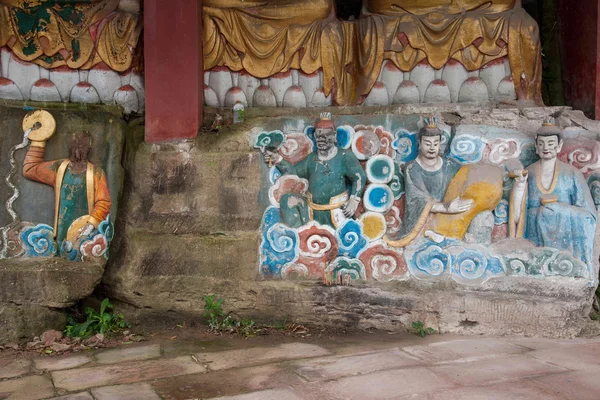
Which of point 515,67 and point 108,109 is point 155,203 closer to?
point 108,109

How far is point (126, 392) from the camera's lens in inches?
128

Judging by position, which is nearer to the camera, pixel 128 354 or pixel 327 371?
pixel 327 371

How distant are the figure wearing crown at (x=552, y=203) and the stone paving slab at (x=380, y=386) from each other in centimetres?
163

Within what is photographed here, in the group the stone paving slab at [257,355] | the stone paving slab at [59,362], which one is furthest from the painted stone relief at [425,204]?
the stone paving slab at [59,362]

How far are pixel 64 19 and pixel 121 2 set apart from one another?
0.52 metres

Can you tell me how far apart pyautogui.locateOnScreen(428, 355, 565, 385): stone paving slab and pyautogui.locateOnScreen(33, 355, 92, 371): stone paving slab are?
224 cm

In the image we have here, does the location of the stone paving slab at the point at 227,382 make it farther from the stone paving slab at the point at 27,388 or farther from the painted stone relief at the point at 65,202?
the painted stone relief at the point at 65,202

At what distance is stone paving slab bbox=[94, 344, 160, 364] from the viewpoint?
3877 millimetres

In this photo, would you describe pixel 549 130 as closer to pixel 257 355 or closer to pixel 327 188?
pixel 327 188

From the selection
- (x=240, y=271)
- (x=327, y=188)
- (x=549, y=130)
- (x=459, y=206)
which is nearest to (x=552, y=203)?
(x=549, y=130)

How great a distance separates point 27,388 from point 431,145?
126 inches

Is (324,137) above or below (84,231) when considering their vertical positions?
above

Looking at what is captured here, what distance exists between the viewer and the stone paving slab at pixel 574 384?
311cm

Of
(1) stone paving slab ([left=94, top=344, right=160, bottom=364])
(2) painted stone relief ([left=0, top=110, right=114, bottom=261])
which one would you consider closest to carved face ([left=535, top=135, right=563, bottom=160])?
(1) stone paving slab ([left=94, top=344, right=160, bottom=364])
